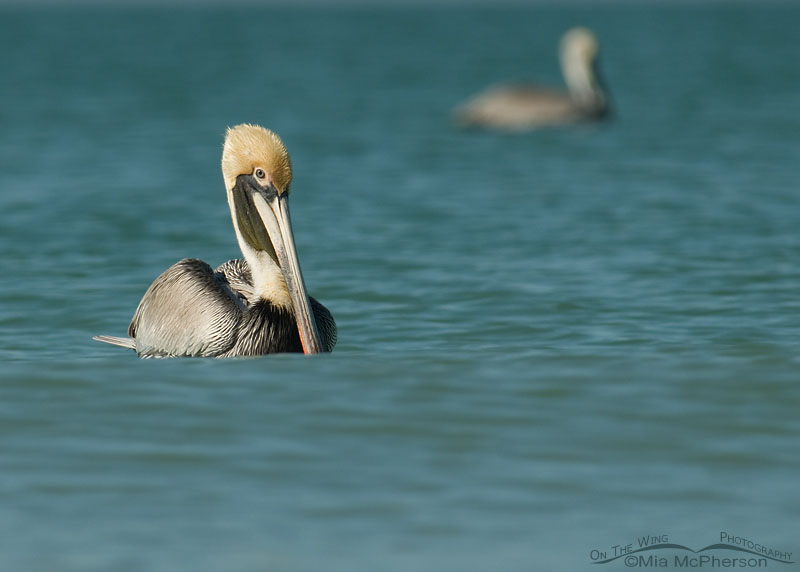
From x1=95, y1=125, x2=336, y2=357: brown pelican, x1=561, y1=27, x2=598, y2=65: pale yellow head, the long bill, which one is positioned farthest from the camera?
x1=561, y1=27, x2=598, y2=65: pale yellow head

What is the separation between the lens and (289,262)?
613 cm

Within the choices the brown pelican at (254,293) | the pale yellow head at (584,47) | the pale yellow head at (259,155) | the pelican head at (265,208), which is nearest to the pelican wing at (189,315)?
the brown pelican at (254,293)

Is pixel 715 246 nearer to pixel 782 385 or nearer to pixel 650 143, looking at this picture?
pixel 782 385

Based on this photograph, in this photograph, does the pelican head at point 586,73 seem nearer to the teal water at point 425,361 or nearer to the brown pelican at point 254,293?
the teal water at point 425,361

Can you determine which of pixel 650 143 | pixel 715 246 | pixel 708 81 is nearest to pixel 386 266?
pixel 715 246

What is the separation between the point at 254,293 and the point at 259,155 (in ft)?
2.00

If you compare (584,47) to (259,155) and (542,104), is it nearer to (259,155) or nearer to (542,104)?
(542,104)

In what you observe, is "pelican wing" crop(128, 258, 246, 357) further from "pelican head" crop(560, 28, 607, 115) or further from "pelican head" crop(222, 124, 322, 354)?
"pelican head" crop(560, 28, 607, 115)

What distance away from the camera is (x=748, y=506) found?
13.4 ft

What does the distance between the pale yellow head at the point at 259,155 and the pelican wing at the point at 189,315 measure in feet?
A: 1.70

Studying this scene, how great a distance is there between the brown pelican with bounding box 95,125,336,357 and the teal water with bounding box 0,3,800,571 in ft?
0.92

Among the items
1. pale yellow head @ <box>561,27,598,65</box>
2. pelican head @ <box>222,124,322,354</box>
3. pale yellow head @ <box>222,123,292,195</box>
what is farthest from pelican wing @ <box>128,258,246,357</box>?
pale yellow head @ <box>561,27,598,65</box>

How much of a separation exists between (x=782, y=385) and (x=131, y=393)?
7.84 feet

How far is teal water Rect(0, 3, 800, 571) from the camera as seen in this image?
397cm
